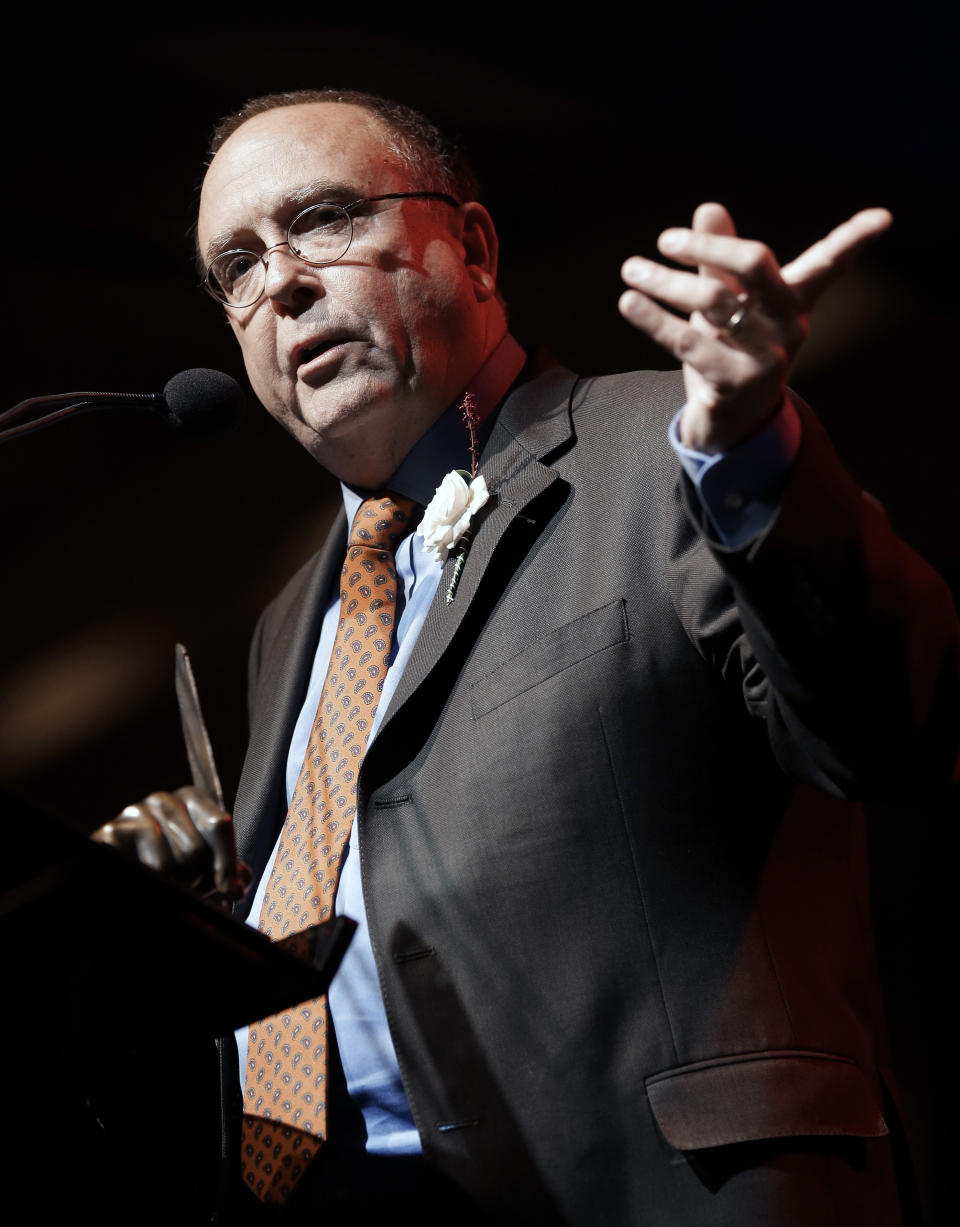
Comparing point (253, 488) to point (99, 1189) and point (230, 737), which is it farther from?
point (99, 1189)

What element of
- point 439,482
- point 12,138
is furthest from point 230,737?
point 12,138

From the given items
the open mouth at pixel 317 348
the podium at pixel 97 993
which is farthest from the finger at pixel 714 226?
the open mouth at pixel 317 348

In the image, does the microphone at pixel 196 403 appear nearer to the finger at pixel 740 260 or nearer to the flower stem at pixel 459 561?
the flower stem at pixel 459 561

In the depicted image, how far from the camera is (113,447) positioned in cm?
269

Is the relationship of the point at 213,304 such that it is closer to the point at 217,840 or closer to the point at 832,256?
the point at 217,840

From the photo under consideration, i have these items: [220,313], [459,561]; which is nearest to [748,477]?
[459,561]

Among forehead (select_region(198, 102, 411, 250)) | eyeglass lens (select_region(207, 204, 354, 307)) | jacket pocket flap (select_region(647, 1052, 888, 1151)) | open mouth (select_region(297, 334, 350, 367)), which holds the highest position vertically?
forehead (select_region(198, 102, 411, 250))

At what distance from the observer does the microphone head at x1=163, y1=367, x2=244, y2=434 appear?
1518 millimetres

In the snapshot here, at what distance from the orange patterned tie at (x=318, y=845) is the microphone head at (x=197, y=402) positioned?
1.09 ft

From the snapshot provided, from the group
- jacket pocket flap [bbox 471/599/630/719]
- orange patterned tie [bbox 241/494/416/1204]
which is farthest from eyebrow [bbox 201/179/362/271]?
jacket pocket flap [bbox 471/599/630/719]

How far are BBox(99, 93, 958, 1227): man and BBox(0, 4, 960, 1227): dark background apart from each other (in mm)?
711

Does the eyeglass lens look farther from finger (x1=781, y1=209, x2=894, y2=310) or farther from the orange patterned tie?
finger (x1=781, y1=209, x2=894, y2=310)

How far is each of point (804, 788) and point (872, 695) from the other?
15.3 inches

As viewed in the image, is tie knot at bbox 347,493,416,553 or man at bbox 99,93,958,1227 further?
tie knot at bbox 347,493,416,553
